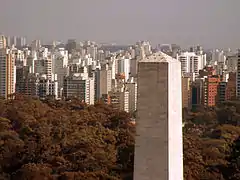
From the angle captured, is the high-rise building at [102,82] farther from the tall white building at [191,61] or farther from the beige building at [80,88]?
the tall white building at [191,61]

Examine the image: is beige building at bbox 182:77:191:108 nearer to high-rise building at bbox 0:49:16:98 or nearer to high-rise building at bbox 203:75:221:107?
high-rise building at bbox 203:75:221:107

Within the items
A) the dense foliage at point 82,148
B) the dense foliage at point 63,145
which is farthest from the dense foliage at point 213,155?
the dense foliage at point 63,145

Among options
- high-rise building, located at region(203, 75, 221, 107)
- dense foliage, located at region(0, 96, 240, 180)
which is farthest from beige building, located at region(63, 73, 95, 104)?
dense foliage, located at region(0, 96, 240, 180)

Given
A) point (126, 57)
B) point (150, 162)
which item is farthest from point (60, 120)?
point (126, 57)

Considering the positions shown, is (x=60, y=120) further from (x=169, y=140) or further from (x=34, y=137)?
(x=169, y=140)

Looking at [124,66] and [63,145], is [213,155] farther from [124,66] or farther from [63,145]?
[124,66]
